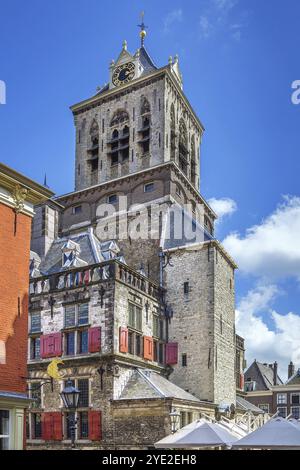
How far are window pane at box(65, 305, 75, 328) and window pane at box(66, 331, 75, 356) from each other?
0.48 m

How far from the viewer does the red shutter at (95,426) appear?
28.0 metres

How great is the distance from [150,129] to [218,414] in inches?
841

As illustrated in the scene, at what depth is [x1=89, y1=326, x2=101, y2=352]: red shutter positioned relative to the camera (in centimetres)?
2919

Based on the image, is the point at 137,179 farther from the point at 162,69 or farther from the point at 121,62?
the point at 121,62

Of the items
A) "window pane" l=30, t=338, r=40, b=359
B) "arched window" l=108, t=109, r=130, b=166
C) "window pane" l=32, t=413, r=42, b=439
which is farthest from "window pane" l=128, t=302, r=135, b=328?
"arched window" l=108, t=109, r=130, b=166

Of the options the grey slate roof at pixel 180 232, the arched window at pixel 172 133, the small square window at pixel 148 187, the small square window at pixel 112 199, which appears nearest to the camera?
the grey slate roof at pixel 180 232

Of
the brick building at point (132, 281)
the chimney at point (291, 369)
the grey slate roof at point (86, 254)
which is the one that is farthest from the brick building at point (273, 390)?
the grey slate roof at point (86, 254)

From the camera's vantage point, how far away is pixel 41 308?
32031 mm

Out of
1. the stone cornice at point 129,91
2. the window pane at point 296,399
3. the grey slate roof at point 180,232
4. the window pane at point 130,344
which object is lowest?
the window pane at point 296,399

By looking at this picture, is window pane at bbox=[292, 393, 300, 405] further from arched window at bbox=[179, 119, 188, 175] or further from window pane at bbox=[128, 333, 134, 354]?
window pane at bbox=[128, 333, 134, 354]

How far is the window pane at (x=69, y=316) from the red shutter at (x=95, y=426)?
15.9ft

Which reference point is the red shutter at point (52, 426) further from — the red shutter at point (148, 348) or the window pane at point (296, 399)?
the window pane at point (296, 399)

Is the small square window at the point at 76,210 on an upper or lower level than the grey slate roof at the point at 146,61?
lower

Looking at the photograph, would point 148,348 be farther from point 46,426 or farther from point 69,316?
point 46,426
